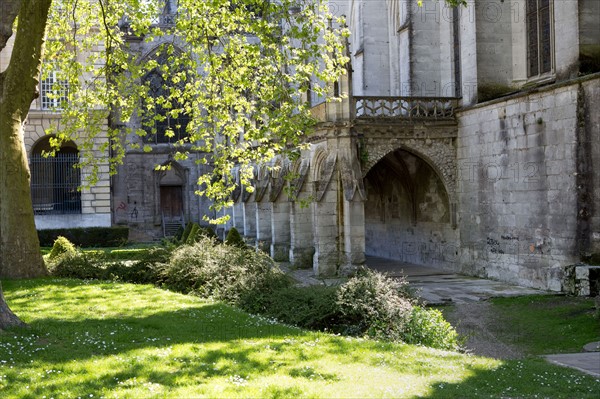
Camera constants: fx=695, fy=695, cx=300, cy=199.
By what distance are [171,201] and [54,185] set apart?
9.75 metres

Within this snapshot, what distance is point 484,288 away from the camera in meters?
18.3

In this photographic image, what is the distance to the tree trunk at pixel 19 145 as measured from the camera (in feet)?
45.8

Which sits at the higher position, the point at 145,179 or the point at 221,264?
the point at 145,179

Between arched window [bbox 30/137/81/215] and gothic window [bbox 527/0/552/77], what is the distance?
69.7 feet

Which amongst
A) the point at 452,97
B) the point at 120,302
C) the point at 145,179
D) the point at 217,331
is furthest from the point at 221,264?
the point at 145,179

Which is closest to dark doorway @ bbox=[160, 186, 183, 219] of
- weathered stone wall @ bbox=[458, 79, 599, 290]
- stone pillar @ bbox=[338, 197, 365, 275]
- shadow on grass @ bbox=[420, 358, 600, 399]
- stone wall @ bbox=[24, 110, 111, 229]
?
stone wall @ bbox=[24, 110, 111, 229]

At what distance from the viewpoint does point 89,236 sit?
1244 inches

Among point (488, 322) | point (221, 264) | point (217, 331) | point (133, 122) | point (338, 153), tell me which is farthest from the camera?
point (133, 122)

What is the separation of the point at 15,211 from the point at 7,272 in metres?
1.29

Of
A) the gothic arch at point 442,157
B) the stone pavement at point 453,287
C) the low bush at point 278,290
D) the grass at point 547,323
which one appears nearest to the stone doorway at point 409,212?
the gothic arch at point 442,157

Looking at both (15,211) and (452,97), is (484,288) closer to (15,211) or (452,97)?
(452,97)

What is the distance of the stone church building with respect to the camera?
16.6 metres

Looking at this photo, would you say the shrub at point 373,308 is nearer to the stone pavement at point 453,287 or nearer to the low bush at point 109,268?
the stone pavement at point 453,287

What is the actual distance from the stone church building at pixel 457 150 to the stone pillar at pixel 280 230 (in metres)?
0.05
